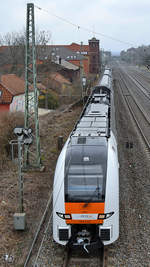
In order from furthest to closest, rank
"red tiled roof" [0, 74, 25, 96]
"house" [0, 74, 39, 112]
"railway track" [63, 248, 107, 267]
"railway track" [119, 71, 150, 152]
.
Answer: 1. "red tiled roof" [0, 74, 25, 96]
2. "house" [0, 74, 39, 112]
3. "railway track" [119, 71, 150, 152]
4. "railway track" [63, 248, 107, 267]

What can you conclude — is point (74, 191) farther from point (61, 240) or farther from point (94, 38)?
point (94, 38)

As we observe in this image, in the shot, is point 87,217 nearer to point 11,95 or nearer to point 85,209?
point 85,209

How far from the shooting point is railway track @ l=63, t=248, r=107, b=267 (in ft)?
25.2

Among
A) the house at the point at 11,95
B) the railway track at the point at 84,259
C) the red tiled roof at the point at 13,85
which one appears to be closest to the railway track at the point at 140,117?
the railway track at the point at 84,259

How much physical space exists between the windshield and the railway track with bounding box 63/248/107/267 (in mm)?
1456

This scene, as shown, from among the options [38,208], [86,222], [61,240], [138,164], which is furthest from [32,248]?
[138,164]

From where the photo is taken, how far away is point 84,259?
26.0 feet

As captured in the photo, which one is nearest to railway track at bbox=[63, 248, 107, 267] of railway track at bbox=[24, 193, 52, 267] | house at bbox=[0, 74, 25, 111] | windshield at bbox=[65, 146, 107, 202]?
railway track at bbox=[24, 193, 52, 267]

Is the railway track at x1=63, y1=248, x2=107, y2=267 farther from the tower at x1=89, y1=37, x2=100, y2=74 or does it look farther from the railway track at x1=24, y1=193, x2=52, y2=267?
the tower at x1=89, y1=37, x2=100, y2=74

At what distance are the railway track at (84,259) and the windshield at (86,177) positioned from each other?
1.46m

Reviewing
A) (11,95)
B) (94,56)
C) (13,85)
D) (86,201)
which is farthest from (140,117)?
(94,56)

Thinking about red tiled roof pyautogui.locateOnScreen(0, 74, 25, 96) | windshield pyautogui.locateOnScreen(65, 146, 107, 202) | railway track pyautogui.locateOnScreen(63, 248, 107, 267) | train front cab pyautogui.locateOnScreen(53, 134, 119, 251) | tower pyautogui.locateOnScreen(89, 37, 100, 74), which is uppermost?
tower pyautogui.locateOnScreen(89, 37, 100, 74)

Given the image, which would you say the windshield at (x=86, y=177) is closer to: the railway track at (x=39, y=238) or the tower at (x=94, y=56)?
the railway track at (x=39, y=238)

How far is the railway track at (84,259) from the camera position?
25.2 feet
